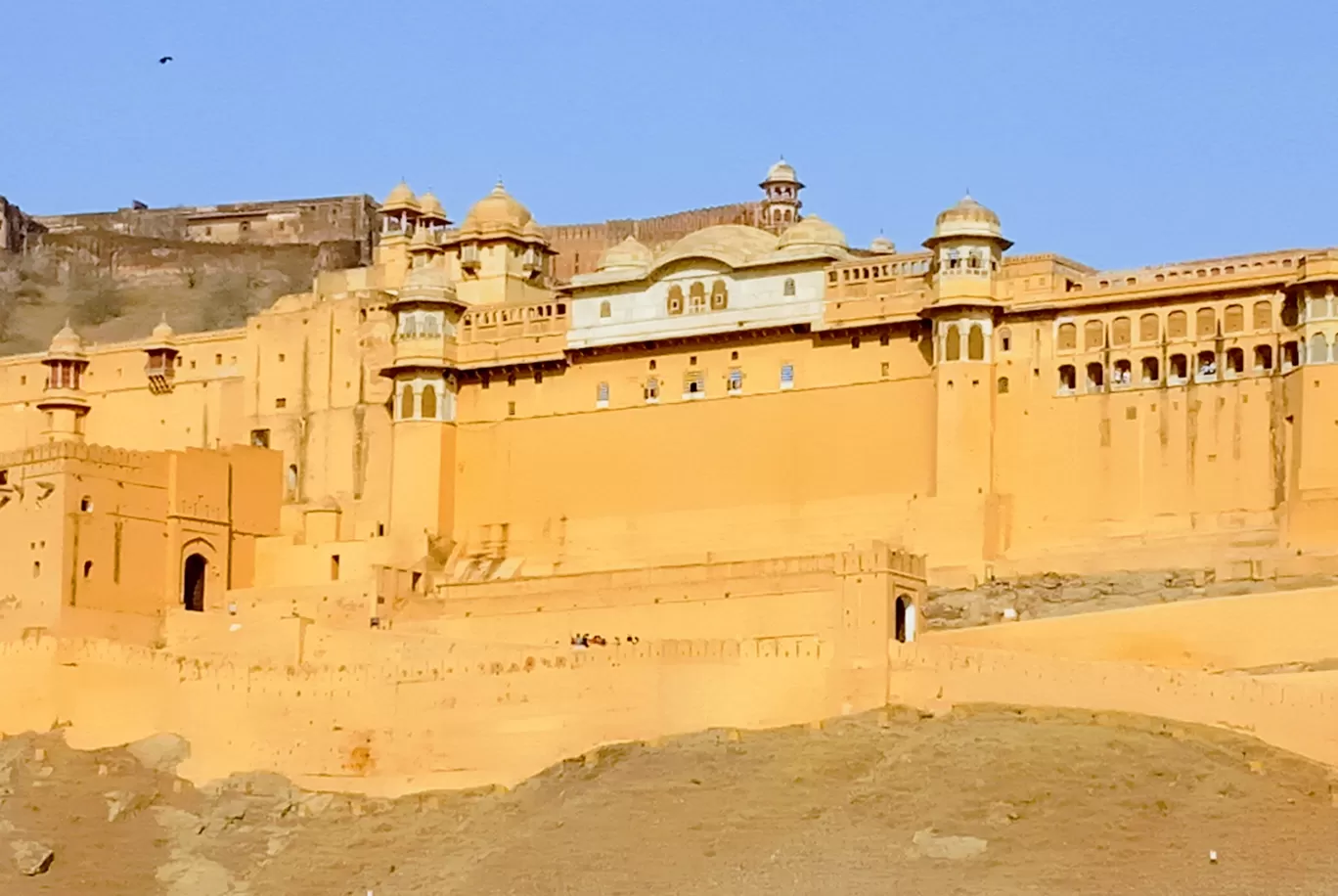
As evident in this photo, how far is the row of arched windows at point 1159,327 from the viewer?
69.2 m

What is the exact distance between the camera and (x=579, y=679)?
64.0 meters

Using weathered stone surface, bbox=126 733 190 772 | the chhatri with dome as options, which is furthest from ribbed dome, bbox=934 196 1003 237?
weathered stone surface, bbox=126 733 190 772

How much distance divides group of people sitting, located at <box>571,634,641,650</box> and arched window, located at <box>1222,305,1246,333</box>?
470 inches

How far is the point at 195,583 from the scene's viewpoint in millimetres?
74625

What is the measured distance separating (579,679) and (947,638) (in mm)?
6269

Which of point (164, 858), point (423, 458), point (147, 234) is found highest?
point (147, 234)

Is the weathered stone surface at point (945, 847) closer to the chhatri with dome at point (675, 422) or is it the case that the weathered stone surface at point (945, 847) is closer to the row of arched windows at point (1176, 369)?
the chhatri with dome at point (675, 422)

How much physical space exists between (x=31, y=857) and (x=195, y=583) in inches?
488

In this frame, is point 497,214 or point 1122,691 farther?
point 497,214

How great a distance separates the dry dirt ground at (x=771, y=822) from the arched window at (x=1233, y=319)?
11.5m

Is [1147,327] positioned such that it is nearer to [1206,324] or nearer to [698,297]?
[1206,324]

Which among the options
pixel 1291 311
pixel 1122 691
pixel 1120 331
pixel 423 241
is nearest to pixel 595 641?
pixel 1122 691

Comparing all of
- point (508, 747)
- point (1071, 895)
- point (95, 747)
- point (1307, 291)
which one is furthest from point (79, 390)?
point (1071, 895)

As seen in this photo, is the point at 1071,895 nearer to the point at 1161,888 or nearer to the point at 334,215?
the point at 1161,888
